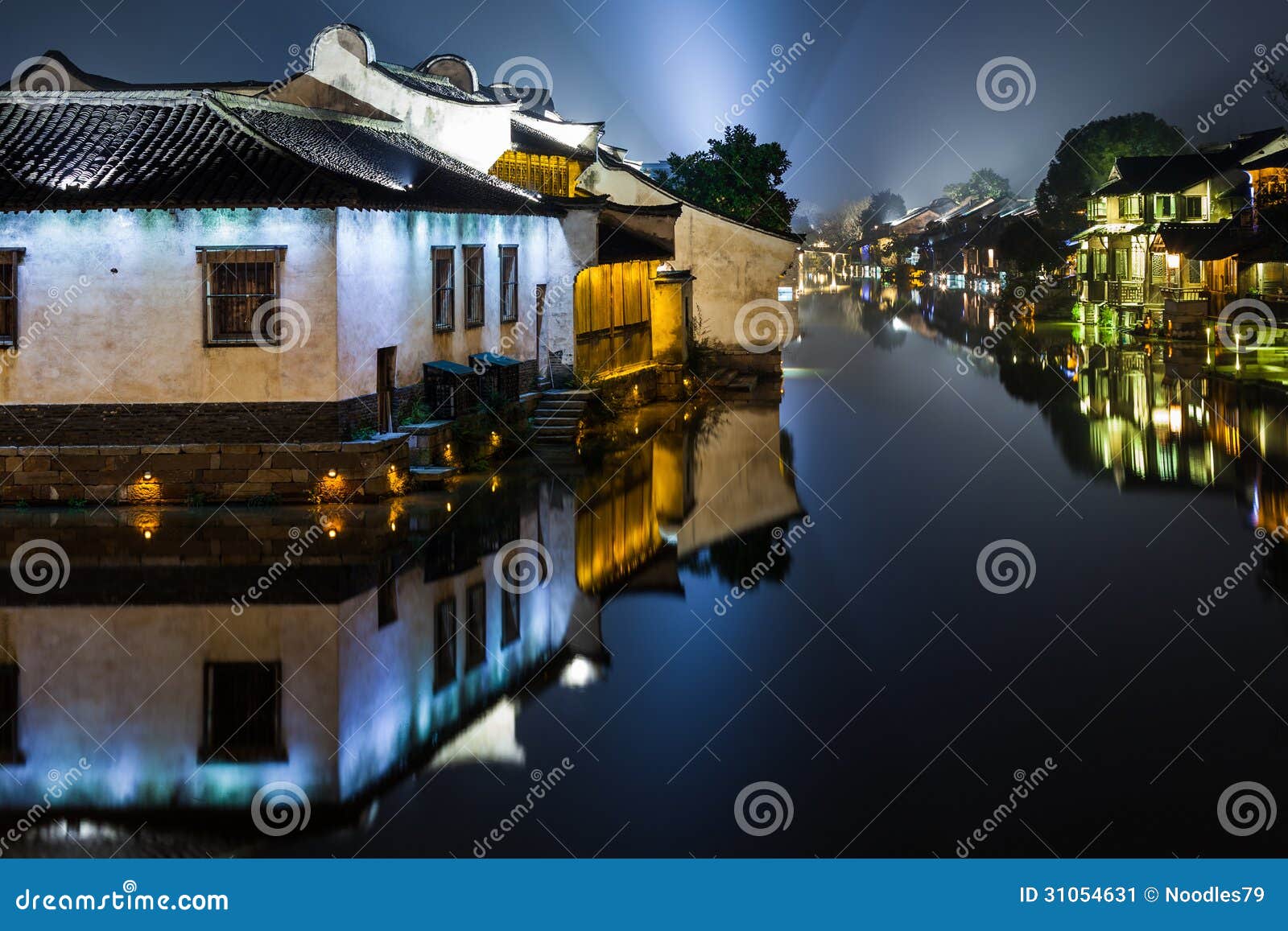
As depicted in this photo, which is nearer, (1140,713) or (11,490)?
(1140,713)

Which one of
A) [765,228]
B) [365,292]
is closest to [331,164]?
[365,292]

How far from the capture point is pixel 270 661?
Result: 12.4m

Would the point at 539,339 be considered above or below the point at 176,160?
below

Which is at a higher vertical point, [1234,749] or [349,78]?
[349,78]

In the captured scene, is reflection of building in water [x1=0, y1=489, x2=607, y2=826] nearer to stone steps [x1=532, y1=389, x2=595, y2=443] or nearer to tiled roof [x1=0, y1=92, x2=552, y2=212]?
tiled roof [x1=0, y1=92, x2=552, y2=212]

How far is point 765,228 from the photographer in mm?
43688

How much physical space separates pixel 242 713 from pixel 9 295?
13107 millimetres

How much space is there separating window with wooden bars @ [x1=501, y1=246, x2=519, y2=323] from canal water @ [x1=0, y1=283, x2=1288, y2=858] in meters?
7.37

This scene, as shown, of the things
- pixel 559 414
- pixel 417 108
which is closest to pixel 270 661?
pixel 559 414

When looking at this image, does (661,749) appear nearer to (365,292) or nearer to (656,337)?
(365,292)

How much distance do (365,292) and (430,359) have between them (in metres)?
3.53

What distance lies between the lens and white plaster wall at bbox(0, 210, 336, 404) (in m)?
21.3

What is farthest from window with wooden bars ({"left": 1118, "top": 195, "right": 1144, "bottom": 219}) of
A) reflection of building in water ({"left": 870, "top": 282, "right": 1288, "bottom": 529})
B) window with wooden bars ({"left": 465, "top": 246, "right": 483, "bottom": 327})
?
window with wooden bars ({"left": 465, "top": 246, "right": 483, "bottom": 327})

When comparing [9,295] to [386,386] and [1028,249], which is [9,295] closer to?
[386,386]
